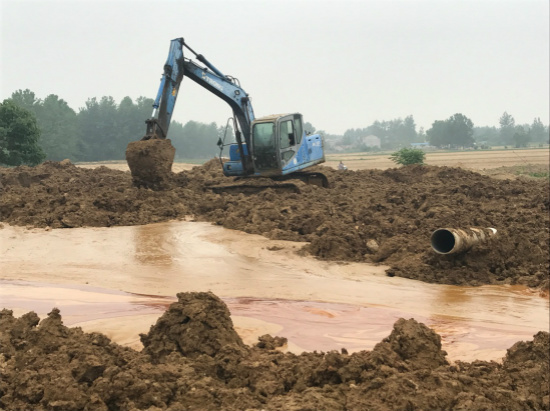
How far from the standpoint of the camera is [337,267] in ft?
36.0

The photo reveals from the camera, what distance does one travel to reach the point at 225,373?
4.82m

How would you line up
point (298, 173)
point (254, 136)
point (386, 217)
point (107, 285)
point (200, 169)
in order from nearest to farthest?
point (107, 285)
point (386, 217)
point (254, 136)
point (298, 173)
point (200, 169)

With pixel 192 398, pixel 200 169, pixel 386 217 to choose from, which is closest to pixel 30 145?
pixel 200 169

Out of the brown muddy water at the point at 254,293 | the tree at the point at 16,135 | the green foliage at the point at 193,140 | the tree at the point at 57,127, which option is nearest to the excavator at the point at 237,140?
the brown muddy water at the point at 254,293

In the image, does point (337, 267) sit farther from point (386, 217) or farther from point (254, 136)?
point (254, 136)

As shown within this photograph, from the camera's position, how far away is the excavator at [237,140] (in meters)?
18.0

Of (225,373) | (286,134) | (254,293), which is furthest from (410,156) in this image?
(225,373)

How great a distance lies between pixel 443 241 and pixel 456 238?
1.63ft

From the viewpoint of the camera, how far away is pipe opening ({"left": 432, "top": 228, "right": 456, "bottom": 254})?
10.7m

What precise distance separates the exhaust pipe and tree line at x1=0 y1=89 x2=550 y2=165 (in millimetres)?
8945

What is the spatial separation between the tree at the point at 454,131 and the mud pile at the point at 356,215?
301 ft

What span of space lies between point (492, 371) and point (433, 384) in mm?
1057

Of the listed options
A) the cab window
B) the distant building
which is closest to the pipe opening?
the cab window

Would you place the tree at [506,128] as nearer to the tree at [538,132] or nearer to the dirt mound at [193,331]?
the tree at [538,132]
